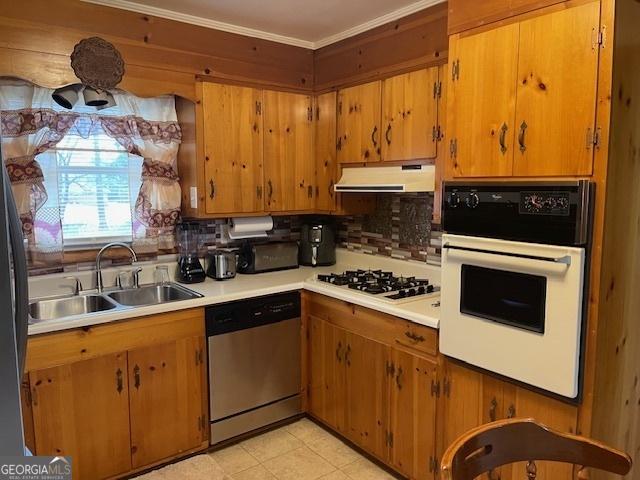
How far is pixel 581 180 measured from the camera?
5.29ft

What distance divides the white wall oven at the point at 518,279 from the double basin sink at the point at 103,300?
1433 mm

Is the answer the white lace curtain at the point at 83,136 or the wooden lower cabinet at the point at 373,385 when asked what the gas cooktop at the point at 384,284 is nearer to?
the wooden lower cabinet at the point at 373,385

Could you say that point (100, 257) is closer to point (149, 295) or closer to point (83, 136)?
point (149, 295)

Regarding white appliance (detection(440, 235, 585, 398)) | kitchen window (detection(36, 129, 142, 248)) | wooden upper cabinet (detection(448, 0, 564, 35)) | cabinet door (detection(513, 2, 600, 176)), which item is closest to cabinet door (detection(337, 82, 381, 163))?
wooden upper cabinet (detection(448, 0, 564, 35))

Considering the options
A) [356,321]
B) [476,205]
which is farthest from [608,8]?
[356,321]

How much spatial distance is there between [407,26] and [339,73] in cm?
60

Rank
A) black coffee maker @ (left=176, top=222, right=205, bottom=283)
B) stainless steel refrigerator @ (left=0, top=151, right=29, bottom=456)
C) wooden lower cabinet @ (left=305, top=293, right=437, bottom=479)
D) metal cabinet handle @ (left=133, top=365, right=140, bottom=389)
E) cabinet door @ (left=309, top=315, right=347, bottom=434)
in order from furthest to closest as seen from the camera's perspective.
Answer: black coffee maker @ (left=176, top=222, right=205, bottom=283)
cabinet door @ (left=309, top=315, right=347, bottom=434)
metal cabinet handle @ (left=133, top=365, right=140, bottom=389)
wooden lower cabinet @ (left=305, top=293, right=437, bottom=479)
stainless steel refrigerator @ (left=0, top=151, right=29, bottom=456)

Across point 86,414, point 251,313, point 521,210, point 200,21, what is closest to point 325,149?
point 200,21

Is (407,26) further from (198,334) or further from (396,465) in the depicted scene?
(396,465)

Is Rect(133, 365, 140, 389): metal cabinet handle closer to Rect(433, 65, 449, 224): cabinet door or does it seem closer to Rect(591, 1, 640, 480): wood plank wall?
Rect(433, 65, 449, 224): cabinet door

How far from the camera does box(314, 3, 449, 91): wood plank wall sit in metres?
2.52

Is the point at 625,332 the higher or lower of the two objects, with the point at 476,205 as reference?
lower

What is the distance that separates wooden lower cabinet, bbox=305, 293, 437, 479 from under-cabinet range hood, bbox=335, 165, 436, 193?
0.69 metres

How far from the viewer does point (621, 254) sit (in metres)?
1.71
